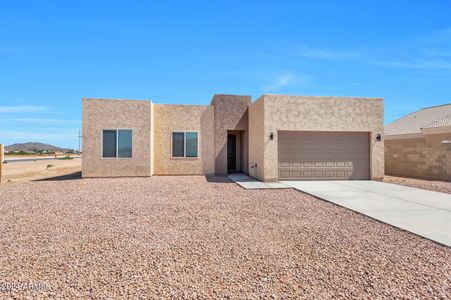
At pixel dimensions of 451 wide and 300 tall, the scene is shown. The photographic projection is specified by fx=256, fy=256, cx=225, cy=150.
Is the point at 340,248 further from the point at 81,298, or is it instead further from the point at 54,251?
the point at 54,251

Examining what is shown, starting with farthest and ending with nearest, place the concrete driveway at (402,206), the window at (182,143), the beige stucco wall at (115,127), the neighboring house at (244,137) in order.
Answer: the window at (182,143), the beige stucco wall at (115,127), the neighboring house at (244,137), the concrete driveway at (402,206)

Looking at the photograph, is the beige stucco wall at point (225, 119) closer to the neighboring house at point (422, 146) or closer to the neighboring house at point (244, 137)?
the neighboring house at point (244, 137)

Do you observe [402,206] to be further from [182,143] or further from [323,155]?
[182,143]

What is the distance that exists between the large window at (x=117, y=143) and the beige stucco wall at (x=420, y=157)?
16.1 meters

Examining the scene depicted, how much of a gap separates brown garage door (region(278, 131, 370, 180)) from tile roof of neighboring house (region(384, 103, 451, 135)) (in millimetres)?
5333

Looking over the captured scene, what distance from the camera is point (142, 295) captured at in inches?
112

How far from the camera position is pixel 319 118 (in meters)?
12.2

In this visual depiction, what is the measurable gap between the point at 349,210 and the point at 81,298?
6.15m

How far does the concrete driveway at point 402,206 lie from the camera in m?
5.11

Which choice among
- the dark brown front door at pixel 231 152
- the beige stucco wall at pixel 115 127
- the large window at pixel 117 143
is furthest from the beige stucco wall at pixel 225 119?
the large window at pixel 117 143

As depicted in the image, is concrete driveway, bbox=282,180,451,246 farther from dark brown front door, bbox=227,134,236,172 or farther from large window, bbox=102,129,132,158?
large window, bbox=102,129,132,158

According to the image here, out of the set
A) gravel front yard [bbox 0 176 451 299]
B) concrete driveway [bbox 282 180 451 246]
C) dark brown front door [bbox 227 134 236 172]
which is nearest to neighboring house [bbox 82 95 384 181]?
dark brown front door [bbox 227 134 236 172]

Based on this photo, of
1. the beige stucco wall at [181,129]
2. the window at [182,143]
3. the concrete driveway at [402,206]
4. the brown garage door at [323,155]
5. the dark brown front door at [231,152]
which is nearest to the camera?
the concrete driveway at [402,206]

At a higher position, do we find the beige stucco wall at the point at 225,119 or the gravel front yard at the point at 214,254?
the beige stucco wall at the point at 225,119
